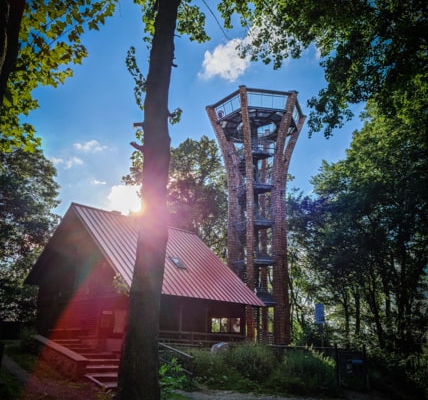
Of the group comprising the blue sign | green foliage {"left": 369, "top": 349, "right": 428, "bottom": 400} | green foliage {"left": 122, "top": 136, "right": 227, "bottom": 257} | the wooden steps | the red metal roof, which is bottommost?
green foliage {"left": 369, "top": 349, "right": 428, "bottom": 400}

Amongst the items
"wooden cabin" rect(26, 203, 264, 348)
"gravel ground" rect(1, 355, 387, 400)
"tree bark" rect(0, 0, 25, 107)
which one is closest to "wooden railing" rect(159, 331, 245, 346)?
"wooden cabin" rect(26, 203, 264, 348)

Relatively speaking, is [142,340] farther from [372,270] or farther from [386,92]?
[372,270]

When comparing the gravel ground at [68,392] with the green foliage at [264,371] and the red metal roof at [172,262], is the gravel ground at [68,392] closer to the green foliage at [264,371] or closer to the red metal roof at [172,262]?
the green foliage at [264,371]

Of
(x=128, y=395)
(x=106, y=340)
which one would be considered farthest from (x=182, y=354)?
(x=128, y=395)

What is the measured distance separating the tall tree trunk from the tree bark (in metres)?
2.00

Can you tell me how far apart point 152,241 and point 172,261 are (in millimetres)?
13992

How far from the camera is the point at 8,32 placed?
412 centimetres

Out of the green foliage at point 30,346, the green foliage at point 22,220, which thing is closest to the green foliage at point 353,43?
the green foliage at point 30,346

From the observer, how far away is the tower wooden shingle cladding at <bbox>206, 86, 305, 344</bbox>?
27.0 metres

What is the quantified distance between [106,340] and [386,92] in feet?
46.4

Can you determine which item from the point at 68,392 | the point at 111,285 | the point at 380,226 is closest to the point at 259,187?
the point at 380,226

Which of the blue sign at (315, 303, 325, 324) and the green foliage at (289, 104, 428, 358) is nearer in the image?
the blue sign at (315, 303, 325, 324)

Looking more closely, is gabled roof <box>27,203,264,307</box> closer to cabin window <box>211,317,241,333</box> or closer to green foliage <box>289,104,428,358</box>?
cabin window <box>211,317,241,333</box>

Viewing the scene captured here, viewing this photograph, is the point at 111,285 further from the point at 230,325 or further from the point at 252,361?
the point at 230,325
